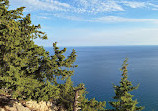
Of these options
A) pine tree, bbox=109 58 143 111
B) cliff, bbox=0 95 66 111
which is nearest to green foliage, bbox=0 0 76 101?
cliff, bbox=0 95 66 111

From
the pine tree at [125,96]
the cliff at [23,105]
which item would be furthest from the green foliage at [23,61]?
the pine tree at [125,96]

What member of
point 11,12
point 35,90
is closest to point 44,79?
point 35,90

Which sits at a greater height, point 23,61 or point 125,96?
point 23,61

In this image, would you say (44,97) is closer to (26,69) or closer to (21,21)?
(26,69)

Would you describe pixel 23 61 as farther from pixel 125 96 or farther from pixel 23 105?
pixel 125 96

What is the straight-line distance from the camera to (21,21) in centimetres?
1584

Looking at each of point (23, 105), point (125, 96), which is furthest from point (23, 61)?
point (125, 96)

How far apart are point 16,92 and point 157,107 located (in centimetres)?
5295

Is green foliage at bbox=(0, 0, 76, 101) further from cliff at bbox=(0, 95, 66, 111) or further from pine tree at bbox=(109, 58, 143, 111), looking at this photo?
pine tree at bbox=(109, 58, 143, 111)

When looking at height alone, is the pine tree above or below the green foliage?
below

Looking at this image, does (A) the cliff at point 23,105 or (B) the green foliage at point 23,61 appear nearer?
(B) the green foliage at point 23,61

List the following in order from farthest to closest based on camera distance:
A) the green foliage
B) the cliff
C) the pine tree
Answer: the pine tree → the cliff → the green foliage

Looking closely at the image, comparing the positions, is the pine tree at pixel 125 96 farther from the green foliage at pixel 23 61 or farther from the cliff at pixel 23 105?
the cliff at pixel 23 105

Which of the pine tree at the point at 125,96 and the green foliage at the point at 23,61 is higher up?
the green foliage at the point at 23,61
